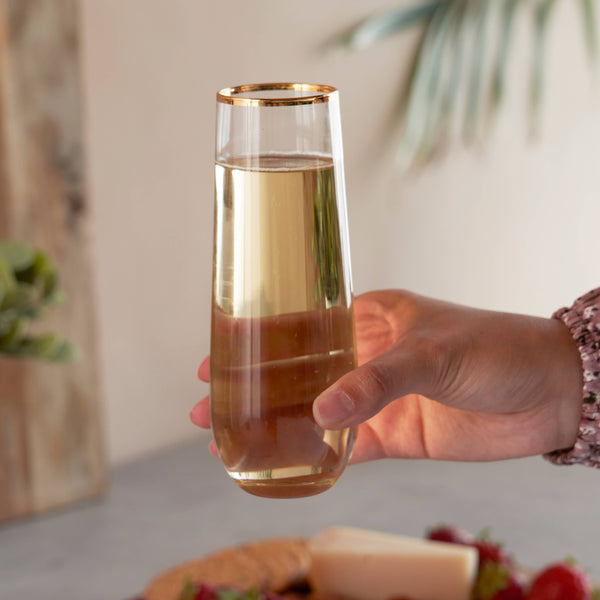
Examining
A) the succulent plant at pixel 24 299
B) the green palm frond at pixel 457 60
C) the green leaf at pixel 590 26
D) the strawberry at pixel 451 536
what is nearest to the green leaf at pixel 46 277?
the succulent plant at pixel 24 299

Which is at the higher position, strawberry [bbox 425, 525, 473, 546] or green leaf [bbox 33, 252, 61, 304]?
green leaf [bbox 33, 252, 61, 304]

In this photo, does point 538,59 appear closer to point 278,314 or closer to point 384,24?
point 384,24

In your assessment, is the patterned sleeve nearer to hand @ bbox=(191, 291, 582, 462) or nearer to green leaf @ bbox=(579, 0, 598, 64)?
hand @ bbox=(191, 291, 582, 462)

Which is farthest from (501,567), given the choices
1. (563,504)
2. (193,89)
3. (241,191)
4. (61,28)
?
(193,89)

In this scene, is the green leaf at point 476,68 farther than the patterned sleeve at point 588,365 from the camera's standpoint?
Yes

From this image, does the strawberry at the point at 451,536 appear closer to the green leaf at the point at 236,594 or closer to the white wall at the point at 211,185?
the green leaf at the point at 236,594

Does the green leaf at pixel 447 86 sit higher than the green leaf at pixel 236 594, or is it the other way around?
the green leaf at pixel 447 86

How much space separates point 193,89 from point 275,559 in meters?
1.72

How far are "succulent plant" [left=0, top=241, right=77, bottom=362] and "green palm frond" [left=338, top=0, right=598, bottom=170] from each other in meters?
1.79

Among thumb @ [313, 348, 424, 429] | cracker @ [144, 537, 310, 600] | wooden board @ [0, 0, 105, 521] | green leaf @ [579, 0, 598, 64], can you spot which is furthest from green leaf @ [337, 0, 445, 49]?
thumb @ [313, 348, 424, 429]

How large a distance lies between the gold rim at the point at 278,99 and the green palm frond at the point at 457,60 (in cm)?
268

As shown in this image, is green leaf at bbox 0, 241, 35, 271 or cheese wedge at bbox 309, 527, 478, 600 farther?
green leaf at bbox 0, 241, 35, 271

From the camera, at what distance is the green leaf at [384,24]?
3051 mm

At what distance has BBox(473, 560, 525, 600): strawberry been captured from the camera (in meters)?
1.41
